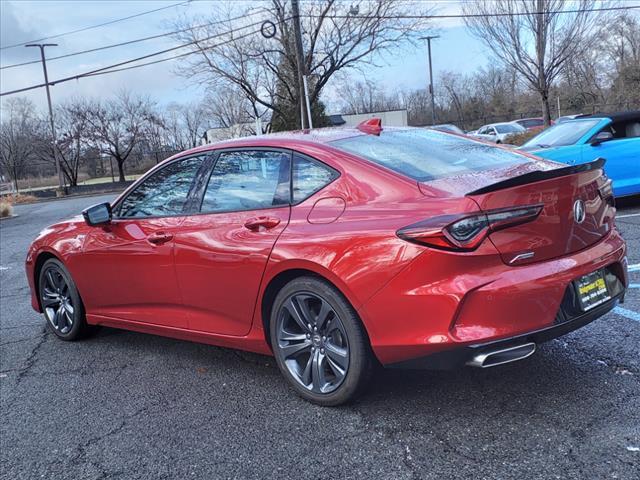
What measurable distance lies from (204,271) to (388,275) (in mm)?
1331

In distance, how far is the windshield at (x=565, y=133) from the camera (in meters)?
8.45

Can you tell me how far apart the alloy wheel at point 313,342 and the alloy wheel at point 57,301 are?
92.9 inches

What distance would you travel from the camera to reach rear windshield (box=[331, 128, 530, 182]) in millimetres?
3168

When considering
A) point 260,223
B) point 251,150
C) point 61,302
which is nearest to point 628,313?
point 260,223

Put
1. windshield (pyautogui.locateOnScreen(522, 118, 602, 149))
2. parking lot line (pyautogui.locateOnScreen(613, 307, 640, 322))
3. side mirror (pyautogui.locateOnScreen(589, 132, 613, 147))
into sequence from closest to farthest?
Answer: 1. parking lot line (pyautogui.locateOnScreen(613, 307, 640, 322))
2. side mirror (pyautogui.locateOnScreen(589, 132, 613, 147))
3. windshield (pyautogui.locateOnScreen(522, 118, 602, 149))

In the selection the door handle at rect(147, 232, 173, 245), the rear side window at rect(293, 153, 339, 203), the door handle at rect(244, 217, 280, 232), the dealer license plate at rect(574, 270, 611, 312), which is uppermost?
the rear side window at rect(293, 153, 339, 203)

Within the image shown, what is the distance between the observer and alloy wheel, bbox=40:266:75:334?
486cm

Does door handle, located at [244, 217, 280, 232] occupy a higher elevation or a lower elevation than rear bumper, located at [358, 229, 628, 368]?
higher

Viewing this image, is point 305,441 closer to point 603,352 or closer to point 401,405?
point 401,405

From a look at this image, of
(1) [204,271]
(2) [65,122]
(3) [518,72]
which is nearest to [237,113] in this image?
(2) [65,122]

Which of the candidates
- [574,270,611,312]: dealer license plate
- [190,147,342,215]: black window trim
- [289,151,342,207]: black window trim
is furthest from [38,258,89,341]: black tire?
[574,270,611,312]: dealer license plate

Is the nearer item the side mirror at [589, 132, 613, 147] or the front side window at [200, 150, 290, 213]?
the front side window at [200, 150, 290, 213]

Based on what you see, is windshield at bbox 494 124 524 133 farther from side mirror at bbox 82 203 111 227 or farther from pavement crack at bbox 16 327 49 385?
side mirror at bbox 82 203 111 227

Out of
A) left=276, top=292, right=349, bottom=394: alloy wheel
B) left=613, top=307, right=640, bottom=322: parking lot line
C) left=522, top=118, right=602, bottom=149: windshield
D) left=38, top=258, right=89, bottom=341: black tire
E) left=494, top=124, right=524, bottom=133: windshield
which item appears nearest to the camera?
left=276, top=292, right=349, bottom=394: alloy wheel
